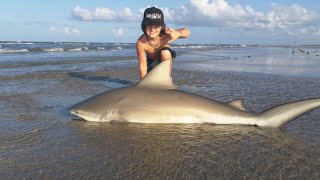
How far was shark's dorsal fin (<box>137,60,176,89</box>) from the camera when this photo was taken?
500 cm

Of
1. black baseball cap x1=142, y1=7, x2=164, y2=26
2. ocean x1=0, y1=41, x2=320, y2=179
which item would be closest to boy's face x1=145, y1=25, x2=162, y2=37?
black baseball cap x1=142, y1=7, x2=164, y2=26

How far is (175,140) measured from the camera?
13.8 ft

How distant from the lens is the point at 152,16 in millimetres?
5801

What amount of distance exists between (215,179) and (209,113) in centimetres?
176

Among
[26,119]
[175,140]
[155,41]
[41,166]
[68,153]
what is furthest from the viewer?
[155,41]

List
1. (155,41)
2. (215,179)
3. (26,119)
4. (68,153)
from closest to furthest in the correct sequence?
1. (215,179)
2. (68,153)
3. (26,119)
4. (155,41)

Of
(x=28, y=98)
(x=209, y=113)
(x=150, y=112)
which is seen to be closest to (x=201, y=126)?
(x=209, y=113)

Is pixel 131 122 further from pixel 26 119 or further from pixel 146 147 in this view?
pixel 26 119

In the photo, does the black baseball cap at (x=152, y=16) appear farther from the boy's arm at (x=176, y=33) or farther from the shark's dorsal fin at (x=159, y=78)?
the shark's dorsal fin at (x=159, y=78)

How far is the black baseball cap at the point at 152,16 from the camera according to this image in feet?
19.1

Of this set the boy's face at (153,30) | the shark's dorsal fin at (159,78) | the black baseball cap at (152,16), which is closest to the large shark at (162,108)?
the shark's dorsal fin at (159,78)

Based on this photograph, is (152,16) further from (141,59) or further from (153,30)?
(141,59)

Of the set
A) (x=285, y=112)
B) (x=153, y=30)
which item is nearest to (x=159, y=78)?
(x=153, y=30)

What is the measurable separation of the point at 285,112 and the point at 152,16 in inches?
96.7
